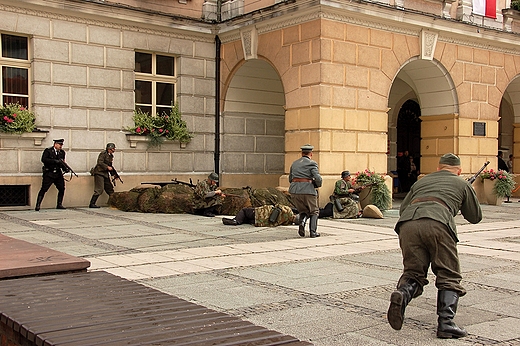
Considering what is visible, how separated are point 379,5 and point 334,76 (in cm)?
224

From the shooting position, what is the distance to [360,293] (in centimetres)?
684

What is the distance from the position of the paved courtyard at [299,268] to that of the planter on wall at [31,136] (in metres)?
2.03

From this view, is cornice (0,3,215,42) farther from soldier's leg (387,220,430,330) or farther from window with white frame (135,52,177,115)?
soldier's leg (387,220,430,330)

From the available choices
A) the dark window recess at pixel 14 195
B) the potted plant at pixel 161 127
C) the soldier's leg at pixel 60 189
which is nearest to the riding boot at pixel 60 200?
the soldier's leg at pixel 60 189

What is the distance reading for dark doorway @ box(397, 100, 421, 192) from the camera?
23.2 metres

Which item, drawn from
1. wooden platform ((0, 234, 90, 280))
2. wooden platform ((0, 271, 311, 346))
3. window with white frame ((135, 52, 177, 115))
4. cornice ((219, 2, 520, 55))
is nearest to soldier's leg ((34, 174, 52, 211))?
window with white frame ((135, 52, 177, 115))

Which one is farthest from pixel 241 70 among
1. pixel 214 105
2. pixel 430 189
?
pixel 430 189

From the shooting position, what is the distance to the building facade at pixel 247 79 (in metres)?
16.0

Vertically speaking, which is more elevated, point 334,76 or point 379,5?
point 379,5

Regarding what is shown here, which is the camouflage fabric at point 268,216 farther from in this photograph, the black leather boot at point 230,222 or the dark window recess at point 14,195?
the dark window recess at point 14,195

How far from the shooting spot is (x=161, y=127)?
17.8 meters

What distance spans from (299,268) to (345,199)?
21.8 feet

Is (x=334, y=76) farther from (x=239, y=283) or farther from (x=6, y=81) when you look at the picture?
(x=239, y=283)

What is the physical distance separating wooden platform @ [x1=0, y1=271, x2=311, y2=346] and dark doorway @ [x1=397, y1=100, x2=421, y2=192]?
64.8 feet
